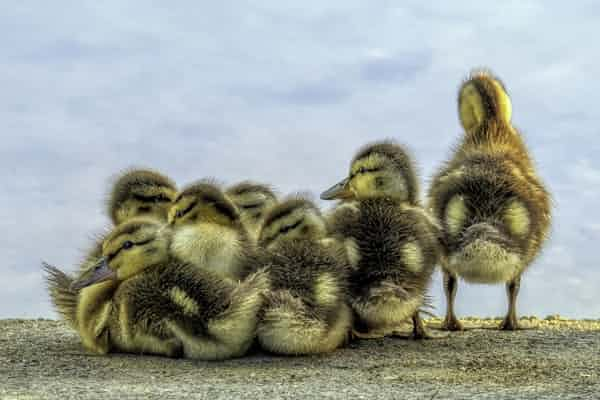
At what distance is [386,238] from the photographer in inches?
244

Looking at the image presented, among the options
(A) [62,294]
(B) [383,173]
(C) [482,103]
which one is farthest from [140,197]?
(C) [482,103]

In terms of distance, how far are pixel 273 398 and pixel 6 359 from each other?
2401 millimetres

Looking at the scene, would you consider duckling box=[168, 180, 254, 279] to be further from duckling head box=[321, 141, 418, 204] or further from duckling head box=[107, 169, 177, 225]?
duckling head box=[321, 141, 418, 204]

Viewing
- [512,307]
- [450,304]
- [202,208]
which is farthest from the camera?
[512,307]

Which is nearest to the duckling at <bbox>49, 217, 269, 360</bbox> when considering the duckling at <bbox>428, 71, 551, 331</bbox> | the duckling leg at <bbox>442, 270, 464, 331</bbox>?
the duckling at <bbox>428, 71, 551, 331</bbox>

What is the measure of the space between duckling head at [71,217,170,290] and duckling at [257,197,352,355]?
0.73 metres

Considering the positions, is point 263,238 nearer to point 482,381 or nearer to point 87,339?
point 87,339

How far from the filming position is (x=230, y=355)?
5695mm

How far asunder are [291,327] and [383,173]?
5.34 ft

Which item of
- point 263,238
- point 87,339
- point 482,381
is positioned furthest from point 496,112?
point 87,339

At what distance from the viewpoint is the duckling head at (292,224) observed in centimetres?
605

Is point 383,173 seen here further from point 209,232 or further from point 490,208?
point 209,232

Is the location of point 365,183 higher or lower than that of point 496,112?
lower

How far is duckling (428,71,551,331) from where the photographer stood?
21.2 ft
